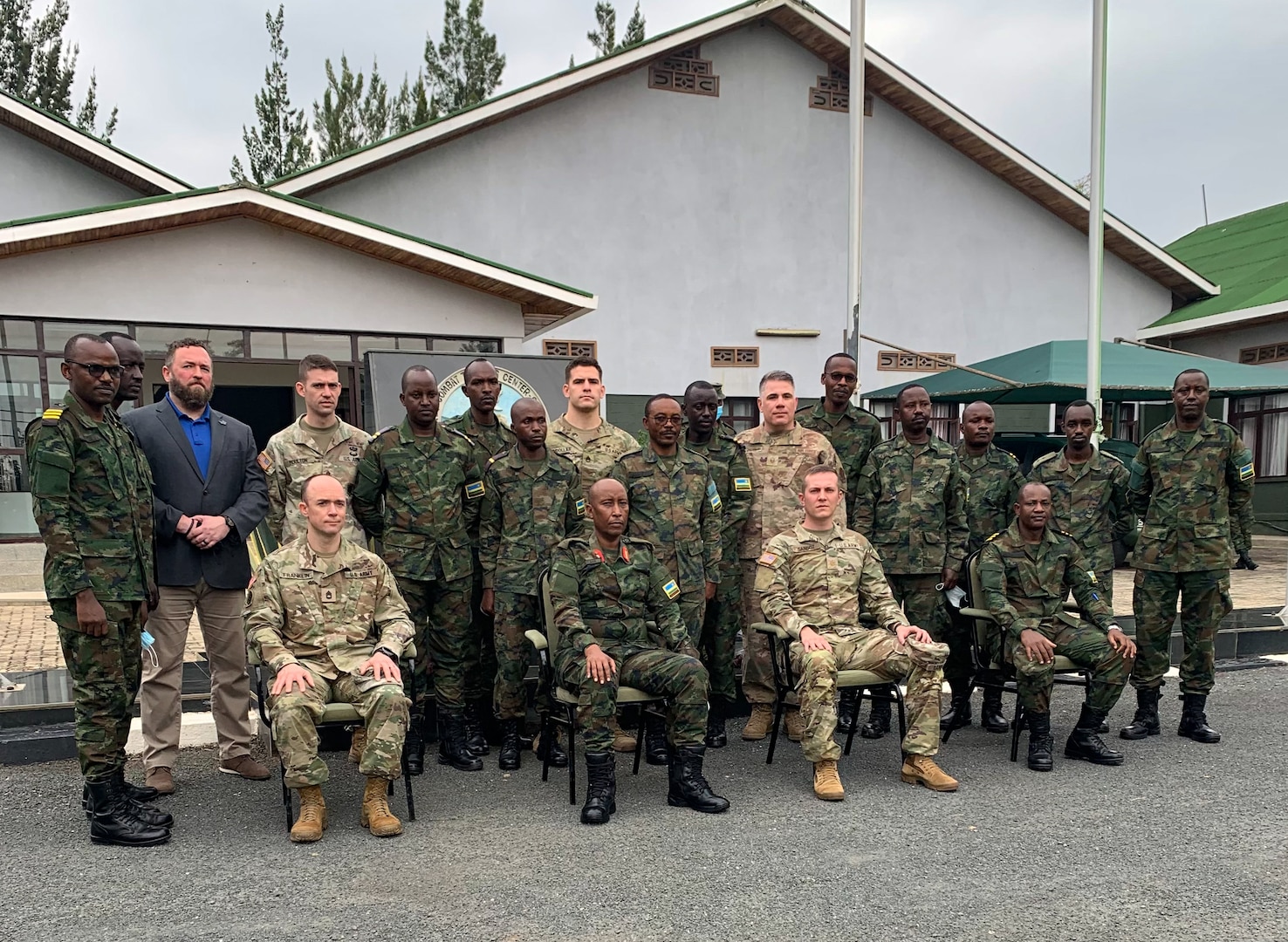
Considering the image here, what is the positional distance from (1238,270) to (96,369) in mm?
17590

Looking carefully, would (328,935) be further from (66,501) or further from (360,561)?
(66,501)

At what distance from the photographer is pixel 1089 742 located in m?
4.70

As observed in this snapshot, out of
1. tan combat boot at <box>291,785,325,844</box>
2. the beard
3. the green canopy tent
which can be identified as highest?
the green canopy tent

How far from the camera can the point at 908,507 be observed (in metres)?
5.21

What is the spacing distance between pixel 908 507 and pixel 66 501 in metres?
4.02

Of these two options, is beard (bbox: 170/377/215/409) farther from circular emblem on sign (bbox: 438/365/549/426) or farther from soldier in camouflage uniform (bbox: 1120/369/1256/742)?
soldier in camouflage uniform (bbox: 1120/369/1256/742)

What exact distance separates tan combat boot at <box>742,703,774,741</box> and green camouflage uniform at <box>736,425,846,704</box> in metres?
0.07

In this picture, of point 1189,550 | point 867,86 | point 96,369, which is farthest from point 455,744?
point 867,86

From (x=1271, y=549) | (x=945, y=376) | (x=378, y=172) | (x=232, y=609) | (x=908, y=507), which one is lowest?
(x=1271, y=549)

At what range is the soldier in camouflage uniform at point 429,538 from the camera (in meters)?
4.63

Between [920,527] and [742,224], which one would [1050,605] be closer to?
[920,527]

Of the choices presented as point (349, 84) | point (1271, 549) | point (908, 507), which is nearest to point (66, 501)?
point (908, 507)

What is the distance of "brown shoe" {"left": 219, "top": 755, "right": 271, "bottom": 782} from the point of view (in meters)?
4.40

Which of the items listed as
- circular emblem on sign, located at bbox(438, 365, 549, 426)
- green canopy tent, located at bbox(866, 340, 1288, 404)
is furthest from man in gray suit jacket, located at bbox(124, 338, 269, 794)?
green canopy tent, located at bbox(866, 340, 1288, 404)
